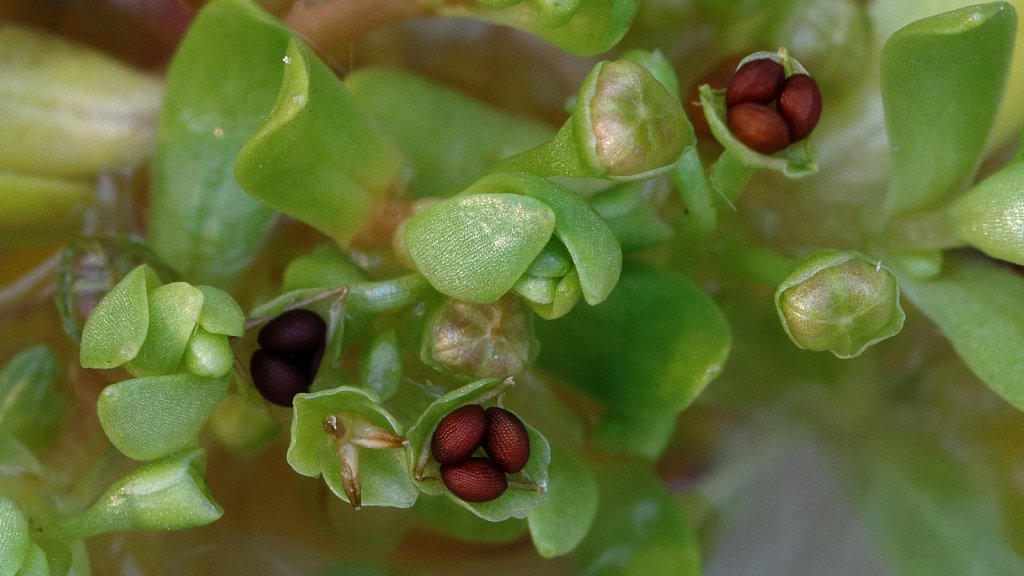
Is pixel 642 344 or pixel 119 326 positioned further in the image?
pixel 642 344

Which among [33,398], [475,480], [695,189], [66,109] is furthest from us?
[66,109]

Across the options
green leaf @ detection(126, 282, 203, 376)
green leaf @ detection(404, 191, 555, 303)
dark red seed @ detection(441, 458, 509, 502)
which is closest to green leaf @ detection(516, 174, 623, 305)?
green leaf @ detection(404, 191, 555, 303)

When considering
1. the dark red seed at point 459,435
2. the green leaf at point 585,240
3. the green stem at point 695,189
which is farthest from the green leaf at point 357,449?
the green stem at point 695,189

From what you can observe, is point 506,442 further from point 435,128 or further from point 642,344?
point 435,128

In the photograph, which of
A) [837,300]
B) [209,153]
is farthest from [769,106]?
[209,153]

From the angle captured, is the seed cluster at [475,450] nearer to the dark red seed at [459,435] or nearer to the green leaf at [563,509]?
the dark red seed at [459,435]

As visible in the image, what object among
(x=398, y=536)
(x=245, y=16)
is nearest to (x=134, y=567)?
(x=398, y=536)

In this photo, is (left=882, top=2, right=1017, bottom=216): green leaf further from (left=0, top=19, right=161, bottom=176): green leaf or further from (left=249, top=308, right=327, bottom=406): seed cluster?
(left=0, top=19, right=161, bottom=176): green leaf

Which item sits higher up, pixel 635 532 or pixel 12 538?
pixel 12 538
